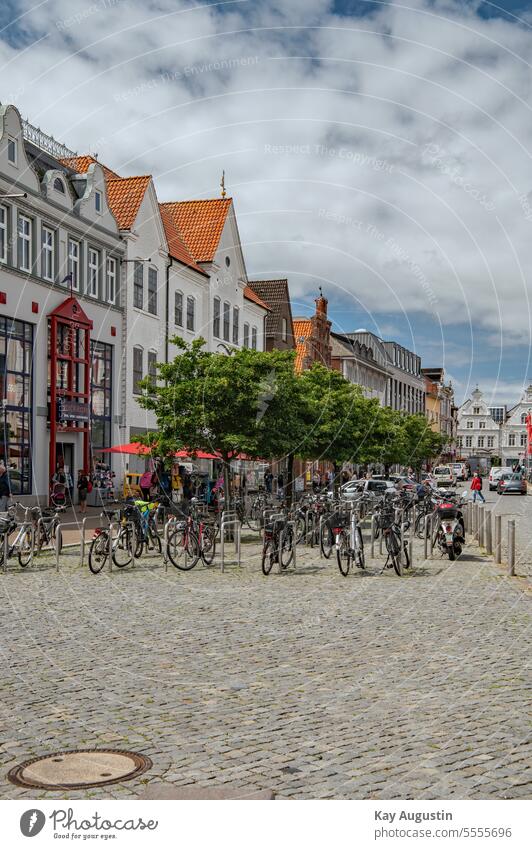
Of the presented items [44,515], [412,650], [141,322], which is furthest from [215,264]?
[412,650]

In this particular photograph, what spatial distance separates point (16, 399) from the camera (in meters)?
29.9

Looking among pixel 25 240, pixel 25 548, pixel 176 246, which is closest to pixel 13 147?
pixel 25 240

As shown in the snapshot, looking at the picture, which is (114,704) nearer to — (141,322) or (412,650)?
(412,650)

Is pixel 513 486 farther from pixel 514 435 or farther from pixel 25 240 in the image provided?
pixel 514 435

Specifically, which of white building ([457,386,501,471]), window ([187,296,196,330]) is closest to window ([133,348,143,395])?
window ([187,296,196,330])

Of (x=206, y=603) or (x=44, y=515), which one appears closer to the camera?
(x=206, y=603)

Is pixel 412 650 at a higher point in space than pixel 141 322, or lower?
lower

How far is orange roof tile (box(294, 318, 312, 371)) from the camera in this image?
243 feet

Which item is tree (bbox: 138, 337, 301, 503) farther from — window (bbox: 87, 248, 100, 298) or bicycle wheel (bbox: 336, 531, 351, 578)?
window (bbox: 87, 248, 100, 298)

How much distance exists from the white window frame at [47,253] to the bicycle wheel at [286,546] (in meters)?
17.9

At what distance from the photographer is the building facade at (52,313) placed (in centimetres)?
2955

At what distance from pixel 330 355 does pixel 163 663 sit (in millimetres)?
75462

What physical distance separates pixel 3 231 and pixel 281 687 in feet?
80.3

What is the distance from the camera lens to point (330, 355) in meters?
83.4
